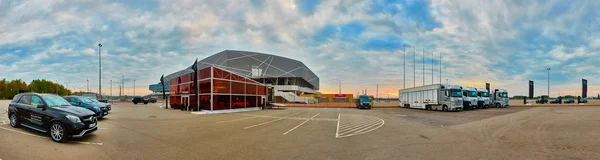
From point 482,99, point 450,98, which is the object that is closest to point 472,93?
point 482,99

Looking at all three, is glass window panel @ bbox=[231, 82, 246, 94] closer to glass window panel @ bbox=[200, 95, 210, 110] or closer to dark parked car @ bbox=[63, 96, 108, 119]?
glass window panel @ bbox=[200, 95, 210, 110]

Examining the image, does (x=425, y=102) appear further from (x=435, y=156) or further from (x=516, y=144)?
(x=435, y=156)

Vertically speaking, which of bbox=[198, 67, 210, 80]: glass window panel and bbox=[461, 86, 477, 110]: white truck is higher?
bbox=[198, 67, 210, 80]: glass window panel

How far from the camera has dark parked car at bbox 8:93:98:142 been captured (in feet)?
28.4

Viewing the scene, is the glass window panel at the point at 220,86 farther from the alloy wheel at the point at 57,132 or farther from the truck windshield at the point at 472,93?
the truck windshield at the point at 472,93

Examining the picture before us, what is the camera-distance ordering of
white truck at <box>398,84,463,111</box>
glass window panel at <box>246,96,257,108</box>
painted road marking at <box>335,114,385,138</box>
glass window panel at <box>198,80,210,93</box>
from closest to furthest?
painted road marking at <box>335,114,385,138</box>
glass window panel at <box>198,80,210,93</box>
white truck at <box>398,84,463,111</box>
glass window panel at <box>246,96,257,108</box>

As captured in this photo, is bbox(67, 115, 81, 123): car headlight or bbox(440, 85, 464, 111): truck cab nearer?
bbox(67, 115, 81, 123): car headlight

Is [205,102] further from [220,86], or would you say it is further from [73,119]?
[73,119]

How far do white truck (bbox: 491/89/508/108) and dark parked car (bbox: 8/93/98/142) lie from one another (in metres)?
47.1

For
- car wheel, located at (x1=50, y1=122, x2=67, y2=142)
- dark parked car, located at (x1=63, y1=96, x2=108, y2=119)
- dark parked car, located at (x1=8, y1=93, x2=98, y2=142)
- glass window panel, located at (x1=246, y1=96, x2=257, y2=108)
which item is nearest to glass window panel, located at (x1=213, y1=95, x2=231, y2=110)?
glass window panel, located at (x1=246, y1=96, x2=257, y2=108)

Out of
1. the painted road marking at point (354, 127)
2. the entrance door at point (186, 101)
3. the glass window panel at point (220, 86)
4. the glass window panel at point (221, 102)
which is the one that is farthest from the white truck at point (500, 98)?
the entrance door at point (186, 101)

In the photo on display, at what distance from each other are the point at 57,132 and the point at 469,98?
36574 mm

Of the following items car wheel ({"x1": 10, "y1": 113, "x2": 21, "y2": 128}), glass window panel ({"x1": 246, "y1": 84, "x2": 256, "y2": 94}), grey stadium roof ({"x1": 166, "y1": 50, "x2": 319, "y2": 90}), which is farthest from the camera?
grey stadium roof ({"x1": 166, "y1": 50, "x2": 319, "y2": 90})

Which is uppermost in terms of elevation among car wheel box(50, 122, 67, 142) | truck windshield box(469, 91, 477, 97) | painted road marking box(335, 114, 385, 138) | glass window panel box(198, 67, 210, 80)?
glass window panel box(198, 67, 210, 80)
